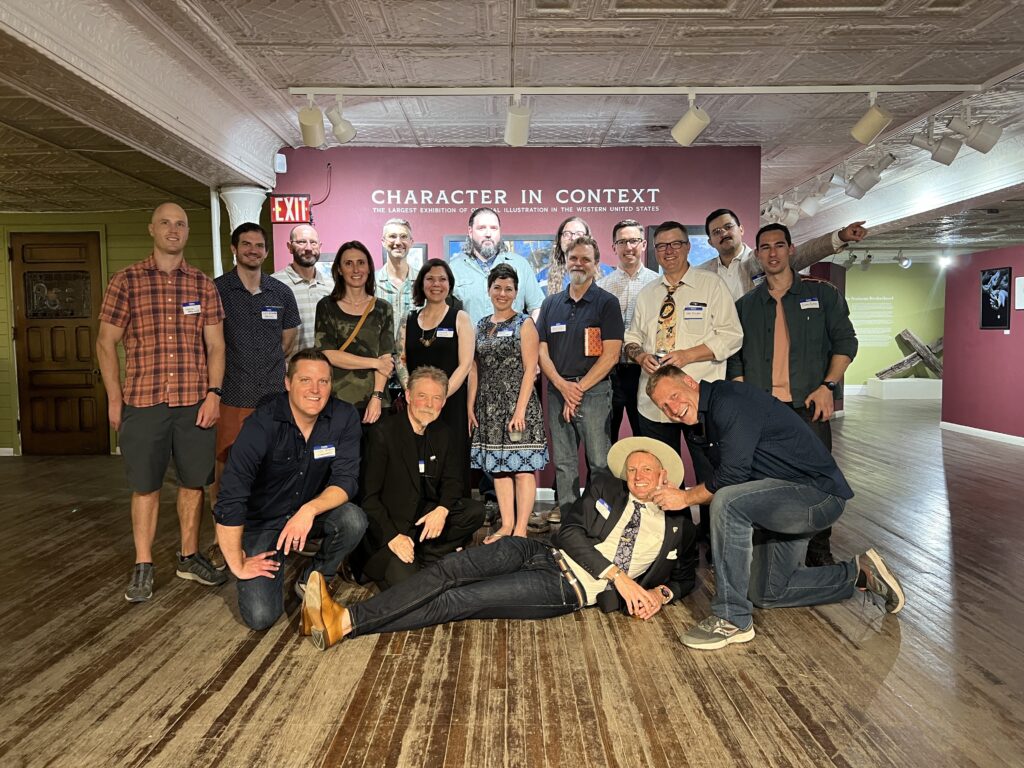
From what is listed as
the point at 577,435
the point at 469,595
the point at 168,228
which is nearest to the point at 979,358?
the point at 577,435

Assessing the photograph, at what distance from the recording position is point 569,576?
2924 mm

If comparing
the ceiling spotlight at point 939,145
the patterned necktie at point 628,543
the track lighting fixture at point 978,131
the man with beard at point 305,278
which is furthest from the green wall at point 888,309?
the patterned necktie at point 628,543

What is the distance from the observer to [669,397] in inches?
107

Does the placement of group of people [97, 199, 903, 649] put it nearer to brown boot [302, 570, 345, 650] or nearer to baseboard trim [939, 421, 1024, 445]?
brown boot [302, 570, 345, 650]

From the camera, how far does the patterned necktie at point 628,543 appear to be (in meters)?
2.96

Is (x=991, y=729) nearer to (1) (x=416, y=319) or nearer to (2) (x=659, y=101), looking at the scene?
(1) (x=416, y=319)

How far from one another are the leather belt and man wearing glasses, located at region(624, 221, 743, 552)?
0.88 metres

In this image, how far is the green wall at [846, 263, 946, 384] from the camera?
15.5 meters

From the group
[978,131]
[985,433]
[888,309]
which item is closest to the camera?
[978,131]

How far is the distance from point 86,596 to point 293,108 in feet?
10.4

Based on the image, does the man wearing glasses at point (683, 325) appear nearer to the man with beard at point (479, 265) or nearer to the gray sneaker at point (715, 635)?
the gray sneaker at point (715, 635)

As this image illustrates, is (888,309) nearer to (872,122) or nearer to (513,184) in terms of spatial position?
(872,122)

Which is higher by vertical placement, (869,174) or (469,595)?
(869,174)

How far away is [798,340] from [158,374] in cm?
303
